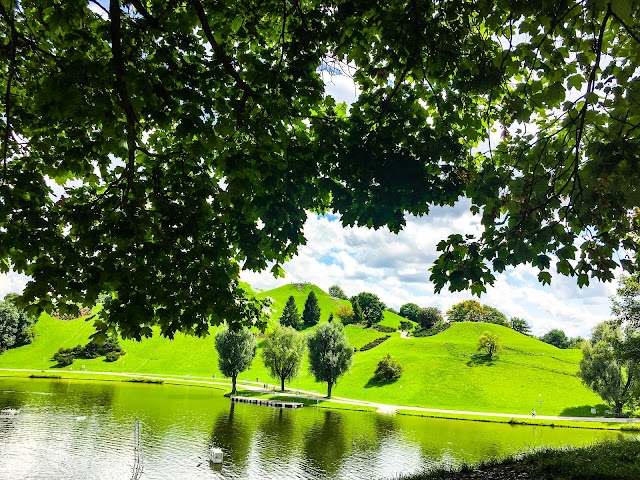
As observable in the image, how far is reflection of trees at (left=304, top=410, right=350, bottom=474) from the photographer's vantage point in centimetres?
2689

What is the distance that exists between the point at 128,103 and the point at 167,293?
3777mm

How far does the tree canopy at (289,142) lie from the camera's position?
22.5 feet

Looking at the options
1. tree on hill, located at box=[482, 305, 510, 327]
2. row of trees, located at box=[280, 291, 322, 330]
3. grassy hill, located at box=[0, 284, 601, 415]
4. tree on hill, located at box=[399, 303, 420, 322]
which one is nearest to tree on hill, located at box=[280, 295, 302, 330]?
row of trees, located at box=[280, 291, 322, 330]

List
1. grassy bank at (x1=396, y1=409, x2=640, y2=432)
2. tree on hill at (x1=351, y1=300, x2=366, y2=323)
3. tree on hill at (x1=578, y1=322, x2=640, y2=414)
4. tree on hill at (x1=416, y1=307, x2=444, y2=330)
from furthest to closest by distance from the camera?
tree on hill at (x1=351, y1=300, x2=366, y2=323) < tree on hill at (x1=416, y1=307, x2=444, y2=330) < tree on hill at (x1=578, y1=322, x2=640, y2=414) < grassy bank at (x1=396, y1=409, x2=640, y2=432)

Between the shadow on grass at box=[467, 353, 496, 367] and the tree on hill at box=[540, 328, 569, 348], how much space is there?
59.4m

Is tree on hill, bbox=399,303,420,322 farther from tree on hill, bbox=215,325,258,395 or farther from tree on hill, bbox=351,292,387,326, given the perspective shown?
tree on hill, bbox=215,325,258,395

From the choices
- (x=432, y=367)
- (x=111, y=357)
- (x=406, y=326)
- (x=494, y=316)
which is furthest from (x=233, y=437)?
(x=494, y=316)

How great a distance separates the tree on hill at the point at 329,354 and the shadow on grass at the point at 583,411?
101 ft

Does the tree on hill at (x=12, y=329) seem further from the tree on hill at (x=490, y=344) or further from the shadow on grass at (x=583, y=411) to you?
the shadow on grass at (x=583, y=411)

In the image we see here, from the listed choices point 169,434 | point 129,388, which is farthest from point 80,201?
point 129,388

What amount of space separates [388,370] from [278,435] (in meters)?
45.3

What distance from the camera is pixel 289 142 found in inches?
321

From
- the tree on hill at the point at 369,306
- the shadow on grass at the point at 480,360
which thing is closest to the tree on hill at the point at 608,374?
the shadow on grass at the point at 480,360

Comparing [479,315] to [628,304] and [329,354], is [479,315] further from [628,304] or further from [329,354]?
[628,304]
